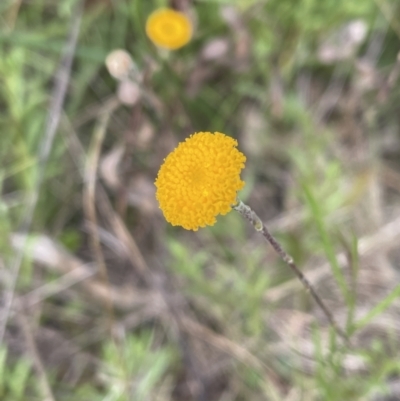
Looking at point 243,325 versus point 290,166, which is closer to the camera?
point 243,325

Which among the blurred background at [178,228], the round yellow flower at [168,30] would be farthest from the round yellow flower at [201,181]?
the round yellow flower at [168,30]

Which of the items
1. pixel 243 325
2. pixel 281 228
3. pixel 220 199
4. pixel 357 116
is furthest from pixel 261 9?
pixel 220 199

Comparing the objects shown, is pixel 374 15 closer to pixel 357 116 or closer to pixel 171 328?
pixel 357 116

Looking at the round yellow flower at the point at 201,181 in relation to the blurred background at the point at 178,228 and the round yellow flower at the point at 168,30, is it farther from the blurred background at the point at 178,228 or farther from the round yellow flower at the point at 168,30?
the round yellow flower at the point at 168,30

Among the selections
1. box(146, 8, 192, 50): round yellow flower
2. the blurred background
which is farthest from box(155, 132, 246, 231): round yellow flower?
box(146, 8, 192, 50): round yellow flower

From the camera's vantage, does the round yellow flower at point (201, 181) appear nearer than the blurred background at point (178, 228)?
Yes

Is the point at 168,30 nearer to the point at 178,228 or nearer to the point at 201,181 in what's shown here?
the point at 178,228

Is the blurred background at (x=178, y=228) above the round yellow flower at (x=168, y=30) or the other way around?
the other way around
